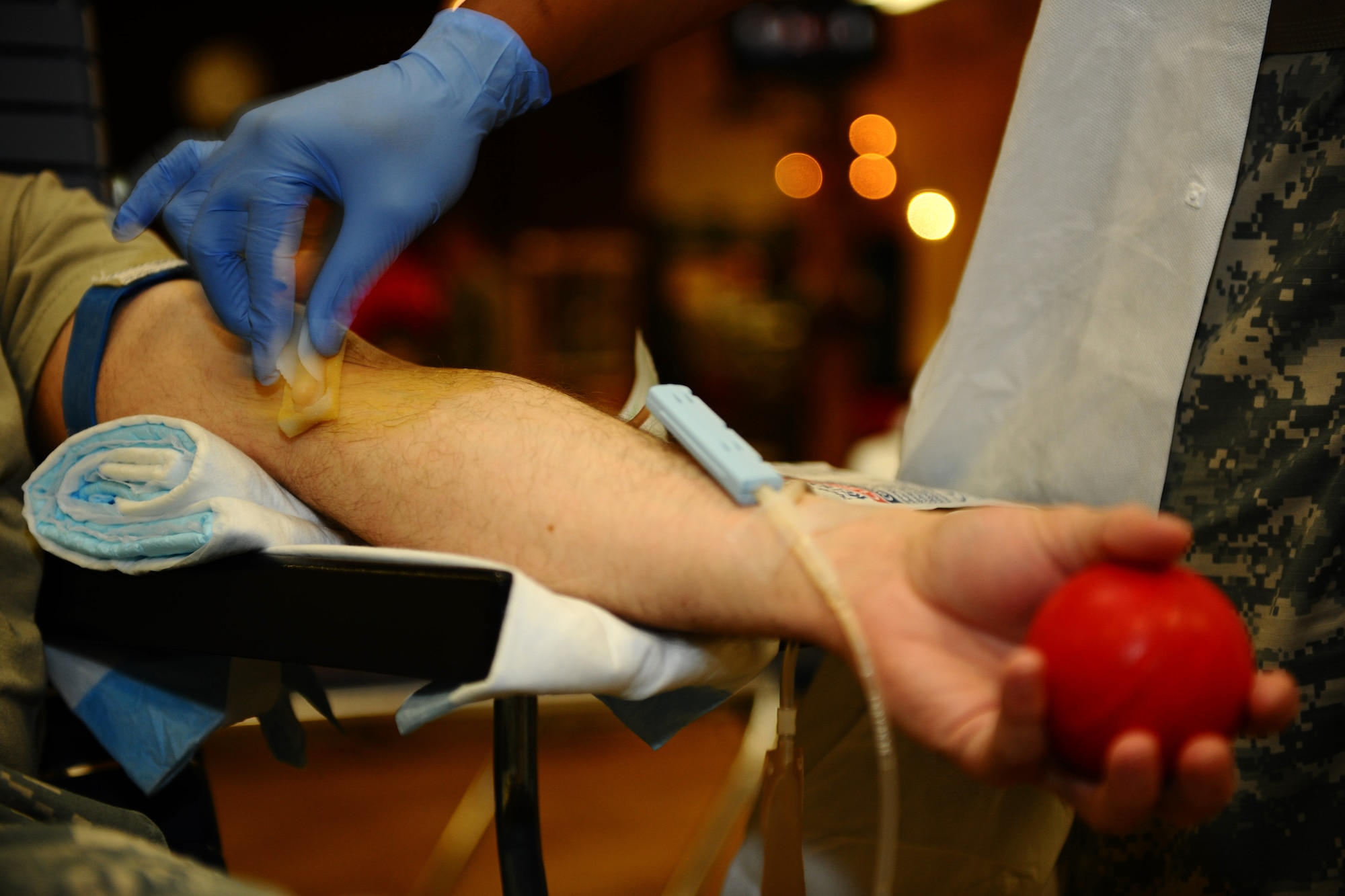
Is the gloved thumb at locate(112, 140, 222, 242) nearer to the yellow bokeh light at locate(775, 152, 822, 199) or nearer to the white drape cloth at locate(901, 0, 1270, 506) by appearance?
the white drape cloth at locate(901, 0, 1270, 506)

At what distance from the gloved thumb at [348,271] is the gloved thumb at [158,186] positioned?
0.54ft

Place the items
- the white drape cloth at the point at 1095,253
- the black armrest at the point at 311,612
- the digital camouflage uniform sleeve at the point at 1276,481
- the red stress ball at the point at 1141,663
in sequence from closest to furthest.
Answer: the red stress ball at the point at 1141,663, the black armrest at the point at 311,612, the digital camouflage uniform sleeve at the point at 1276,481, the white drape cloth at the point at 1095,253

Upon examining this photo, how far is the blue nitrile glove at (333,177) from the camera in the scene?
72 cm

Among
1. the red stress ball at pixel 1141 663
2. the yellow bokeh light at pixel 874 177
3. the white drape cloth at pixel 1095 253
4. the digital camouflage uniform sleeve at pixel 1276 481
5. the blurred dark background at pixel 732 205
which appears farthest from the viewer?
the yellow bokeh light at pixel 874 177

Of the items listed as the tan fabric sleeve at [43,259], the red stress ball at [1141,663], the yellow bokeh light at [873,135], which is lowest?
the red stress ball at [1141,663]

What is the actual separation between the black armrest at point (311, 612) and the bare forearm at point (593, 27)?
1.85 ft

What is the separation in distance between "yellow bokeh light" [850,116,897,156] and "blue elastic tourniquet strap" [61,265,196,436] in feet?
12.7

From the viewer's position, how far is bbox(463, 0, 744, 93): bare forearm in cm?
84

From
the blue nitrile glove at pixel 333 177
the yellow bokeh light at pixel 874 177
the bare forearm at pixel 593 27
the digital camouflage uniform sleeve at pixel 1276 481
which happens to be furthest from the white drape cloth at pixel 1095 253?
the yellow bokeh light at pixel 874 177

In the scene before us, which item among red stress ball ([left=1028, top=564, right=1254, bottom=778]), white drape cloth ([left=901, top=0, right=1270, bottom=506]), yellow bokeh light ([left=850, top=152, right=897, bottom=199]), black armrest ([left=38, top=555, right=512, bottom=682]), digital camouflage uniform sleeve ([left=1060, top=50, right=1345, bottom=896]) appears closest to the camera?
red stress ball ([left=1028, top=564, right=1254, bottom=778])

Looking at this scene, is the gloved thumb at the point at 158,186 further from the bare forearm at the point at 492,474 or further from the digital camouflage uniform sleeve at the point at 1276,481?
the digital camouflage uniform sleeve at the point at 1276,481

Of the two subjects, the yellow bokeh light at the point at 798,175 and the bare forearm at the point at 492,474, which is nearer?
the bare forearm at the point at 492,474

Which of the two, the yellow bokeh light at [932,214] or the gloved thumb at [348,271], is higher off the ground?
the gloved thumb at [348,271]

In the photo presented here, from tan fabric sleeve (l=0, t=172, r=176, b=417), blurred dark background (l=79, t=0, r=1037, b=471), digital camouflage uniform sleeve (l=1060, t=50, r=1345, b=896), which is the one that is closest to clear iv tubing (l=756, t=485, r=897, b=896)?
digital camouflage uniform sleeve (l=1060, t=50, r=1345, b=896)
